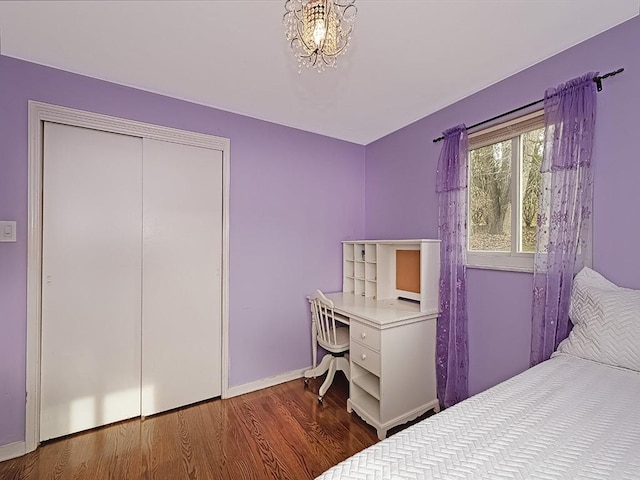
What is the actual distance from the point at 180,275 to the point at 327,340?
1.30 m

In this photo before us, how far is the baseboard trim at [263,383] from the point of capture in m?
2.44

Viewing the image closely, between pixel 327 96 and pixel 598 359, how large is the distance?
2218 millimetres

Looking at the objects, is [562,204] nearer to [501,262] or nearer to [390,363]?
[501,262]

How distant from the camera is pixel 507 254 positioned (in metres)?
1.96

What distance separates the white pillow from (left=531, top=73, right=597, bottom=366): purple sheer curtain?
10 cm

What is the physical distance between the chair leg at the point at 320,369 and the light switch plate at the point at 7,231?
7.65ft

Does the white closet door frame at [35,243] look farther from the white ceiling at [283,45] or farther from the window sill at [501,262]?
the window sill at [501,262]

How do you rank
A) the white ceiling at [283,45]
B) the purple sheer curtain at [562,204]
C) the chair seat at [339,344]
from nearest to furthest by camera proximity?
1. the white ceiling at [283,45]
2. the purple sheer curtain at [562,204]
3. the chair seat at [339,344]

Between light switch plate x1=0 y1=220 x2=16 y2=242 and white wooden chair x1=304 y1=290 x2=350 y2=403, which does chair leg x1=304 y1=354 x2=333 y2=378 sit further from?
light switch plate x1=0 y1=220 x2=16 y2=242

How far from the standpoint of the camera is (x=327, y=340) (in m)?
2.41

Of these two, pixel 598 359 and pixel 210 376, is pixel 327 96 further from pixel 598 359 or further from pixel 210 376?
pixel 210 376

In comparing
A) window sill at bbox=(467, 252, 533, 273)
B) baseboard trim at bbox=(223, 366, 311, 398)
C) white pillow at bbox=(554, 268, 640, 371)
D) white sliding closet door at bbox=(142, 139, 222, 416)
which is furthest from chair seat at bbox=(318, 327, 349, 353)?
white pillow at bbox=(554, 268, 640, 371)

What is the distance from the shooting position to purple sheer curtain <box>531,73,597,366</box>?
154 cm

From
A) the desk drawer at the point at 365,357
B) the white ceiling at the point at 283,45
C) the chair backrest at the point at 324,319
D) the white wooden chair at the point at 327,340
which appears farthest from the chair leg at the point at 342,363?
the white ceiling at the point at 283,45
